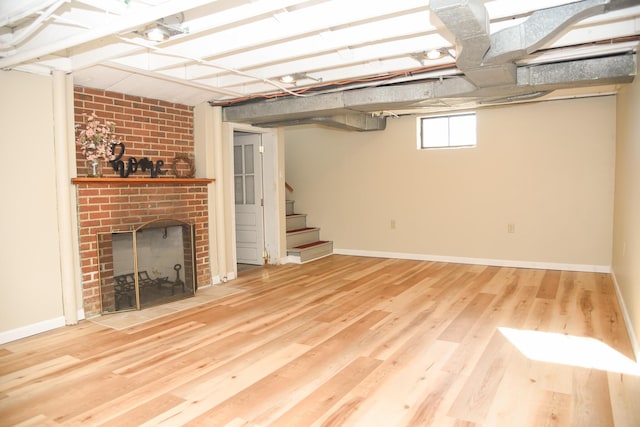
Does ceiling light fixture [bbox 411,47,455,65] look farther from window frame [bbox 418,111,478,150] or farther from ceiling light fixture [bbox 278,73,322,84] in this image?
window frame [bbox 418,111,478,150]

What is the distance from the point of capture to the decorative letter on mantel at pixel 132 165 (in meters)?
4.11

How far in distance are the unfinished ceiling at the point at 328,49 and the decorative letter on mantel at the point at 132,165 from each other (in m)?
0.64

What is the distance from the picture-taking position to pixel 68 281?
3641mm

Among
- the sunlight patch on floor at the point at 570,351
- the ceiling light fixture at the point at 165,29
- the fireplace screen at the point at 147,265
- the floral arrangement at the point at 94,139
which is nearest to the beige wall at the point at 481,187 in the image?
the sunlight patch on floor at the point at 570,351

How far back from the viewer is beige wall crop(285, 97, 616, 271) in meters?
5.25

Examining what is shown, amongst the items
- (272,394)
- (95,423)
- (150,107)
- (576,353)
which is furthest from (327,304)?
(150,107)

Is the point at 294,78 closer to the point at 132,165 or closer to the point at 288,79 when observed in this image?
the point at 288,79

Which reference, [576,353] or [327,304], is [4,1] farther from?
[576,353]

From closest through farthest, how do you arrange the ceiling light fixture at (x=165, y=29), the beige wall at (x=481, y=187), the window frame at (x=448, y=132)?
the ceiling light fixture at (x=165, y=29) → the beige wall at (x=481, y=187) → the window frame at (x=448, y=132)

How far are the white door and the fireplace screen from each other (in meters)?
1.70

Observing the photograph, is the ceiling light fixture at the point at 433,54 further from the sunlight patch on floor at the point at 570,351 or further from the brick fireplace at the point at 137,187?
the brick fireplace at the point at 137,187

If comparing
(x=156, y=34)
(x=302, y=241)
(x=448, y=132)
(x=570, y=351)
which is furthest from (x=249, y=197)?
(x=570, y=351)

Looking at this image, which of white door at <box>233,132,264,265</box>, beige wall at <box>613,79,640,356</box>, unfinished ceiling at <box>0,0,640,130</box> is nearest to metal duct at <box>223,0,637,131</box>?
unfinished ceiling at <box>0,0,640,130</box>

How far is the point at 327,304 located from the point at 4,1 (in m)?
3.30
